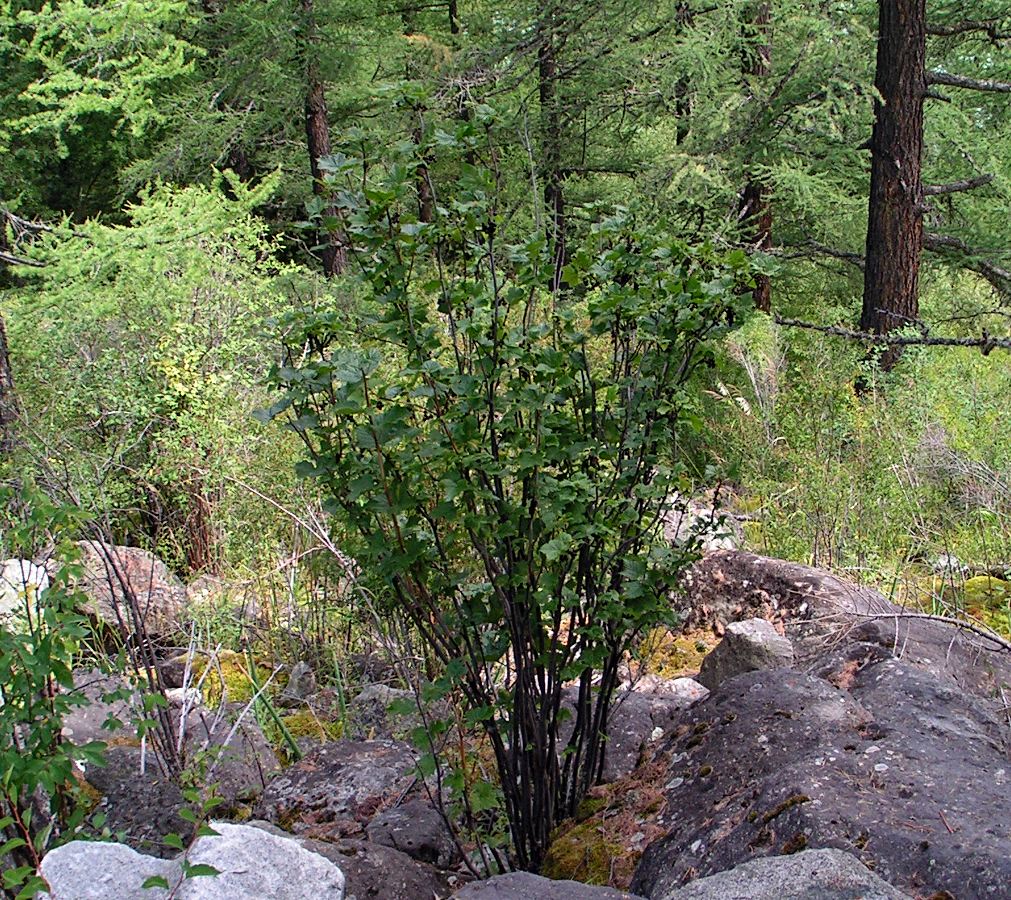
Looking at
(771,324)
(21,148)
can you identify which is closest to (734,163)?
(771,324)

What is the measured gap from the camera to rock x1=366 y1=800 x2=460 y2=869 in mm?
3244

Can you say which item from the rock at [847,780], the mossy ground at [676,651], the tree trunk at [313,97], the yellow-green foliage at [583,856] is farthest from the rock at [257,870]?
the tree trunk at [313,97]

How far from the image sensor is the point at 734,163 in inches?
417

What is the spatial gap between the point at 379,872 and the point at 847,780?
47.3 inches

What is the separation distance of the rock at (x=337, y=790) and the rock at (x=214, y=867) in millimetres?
888

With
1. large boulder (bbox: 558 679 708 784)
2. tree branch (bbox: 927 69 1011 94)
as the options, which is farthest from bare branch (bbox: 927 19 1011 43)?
large boulder (bbox: 558 679 708 784)

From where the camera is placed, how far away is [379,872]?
2.82m

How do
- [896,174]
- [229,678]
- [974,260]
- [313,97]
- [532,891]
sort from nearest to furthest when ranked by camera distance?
[532,891] → [229,678] → [896,174] → [974,260] → [313,97]

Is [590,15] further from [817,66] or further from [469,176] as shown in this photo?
[469,176]

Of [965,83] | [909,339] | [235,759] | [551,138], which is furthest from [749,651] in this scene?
[551,138]

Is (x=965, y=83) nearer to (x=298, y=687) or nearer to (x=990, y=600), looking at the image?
(x=990, y=600)

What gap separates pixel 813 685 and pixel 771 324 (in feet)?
22.1

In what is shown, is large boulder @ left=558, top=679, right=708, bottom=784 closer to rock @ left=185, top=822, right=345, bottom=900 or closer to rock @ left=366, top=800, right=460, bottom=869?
rock @ left=366, top=800, right=460, bottom=869

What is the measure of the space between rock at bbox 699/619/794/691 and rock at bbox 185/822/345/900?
1.60m
